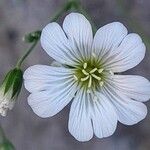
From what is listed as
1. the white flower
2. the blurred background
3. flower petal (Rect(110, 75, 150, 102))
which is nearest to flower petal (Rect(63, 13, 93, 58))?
the white flower

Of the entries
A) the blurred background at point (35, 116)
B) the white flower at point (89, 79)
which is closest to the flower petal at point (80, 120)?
the white flower at point (89, 79)

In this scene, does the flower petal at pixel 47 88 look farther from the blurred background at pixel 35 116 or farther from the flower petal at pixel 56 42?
the blurred background at pixel 35 116

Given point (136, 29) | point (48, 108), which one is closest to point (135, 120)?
point (48, 108)

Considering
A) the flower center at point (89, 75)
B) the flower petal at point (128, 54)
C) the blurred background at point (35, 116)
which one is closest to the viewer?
the flower petal at point (128, 54)

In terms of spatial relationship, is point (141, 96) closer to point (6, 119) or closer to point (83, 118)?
point (83, 118)

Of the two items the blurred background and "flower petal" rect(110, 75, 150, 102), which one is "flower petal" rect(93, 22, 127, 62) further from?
the blurred background
